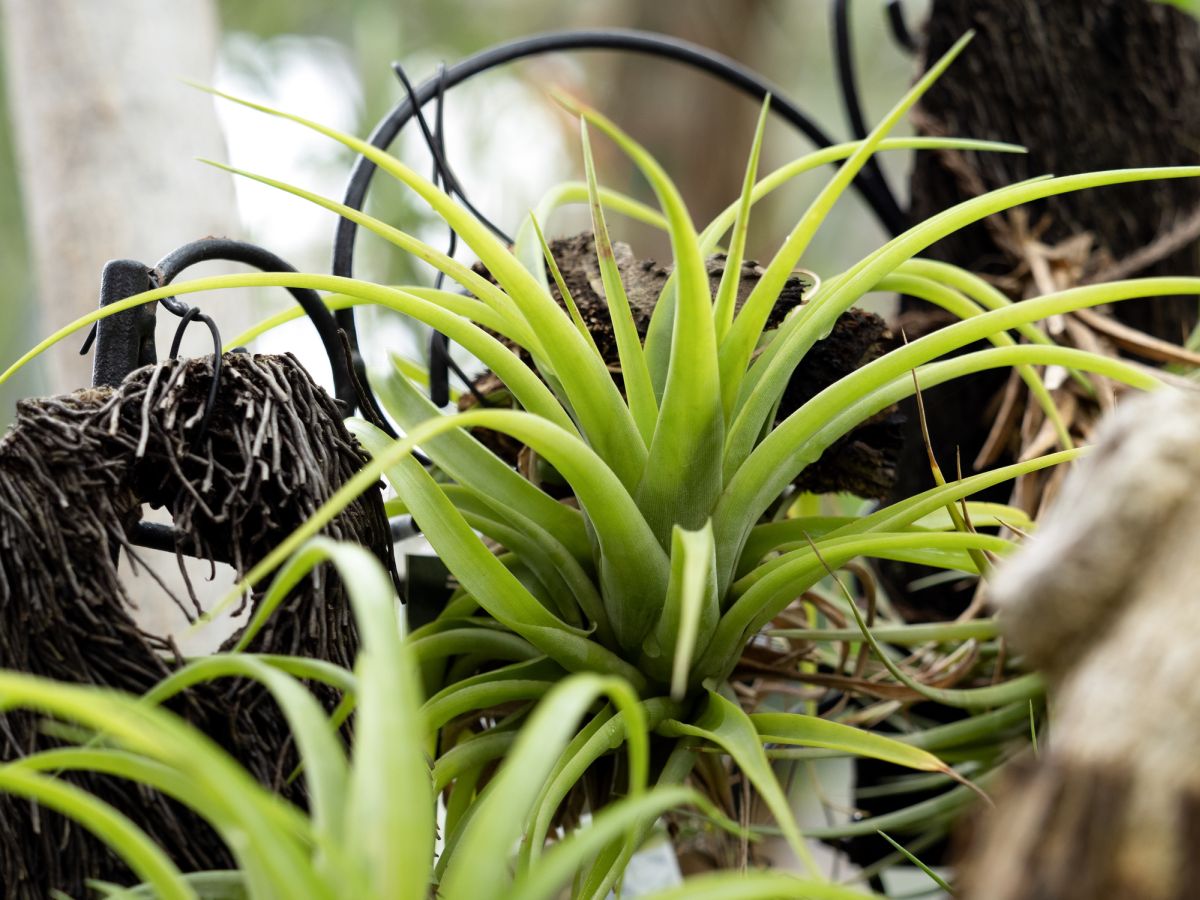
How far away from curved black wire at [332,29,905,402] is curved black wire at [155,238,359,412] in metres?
0.04

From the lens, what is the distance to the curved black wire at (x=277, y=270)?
358mm

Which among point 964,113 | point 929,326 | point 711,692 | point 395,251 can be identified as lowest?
point 711,692

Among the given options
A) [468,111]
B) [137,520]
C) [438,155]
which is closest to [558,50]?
[438,155]

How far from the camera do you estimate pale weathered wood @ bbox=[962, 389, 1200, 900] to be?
0.52ft

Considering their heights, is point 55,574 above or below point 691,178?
below

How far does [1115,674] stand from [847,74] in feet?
1.84

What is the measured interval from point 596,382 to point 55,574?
0.56 ft

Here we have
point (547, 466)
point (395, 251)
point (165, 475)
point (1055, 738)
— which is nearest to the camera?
point (1055, 738)

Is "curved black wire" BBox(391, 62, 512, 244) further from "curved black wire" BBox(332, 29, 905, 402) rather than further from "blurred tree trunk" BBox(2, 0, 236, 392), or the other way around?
"blurred tree trunk" BBox(2, 0, 236, 392)

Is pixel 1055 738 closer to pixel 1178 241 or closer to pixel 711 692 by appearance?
pixel 711 692

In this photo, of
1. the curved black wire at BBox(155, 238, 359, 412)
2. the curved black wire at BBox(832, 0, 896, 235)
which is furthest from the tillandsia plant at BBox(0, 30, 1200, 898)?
the curved black wire at BBox(832, 0, 896, 235)

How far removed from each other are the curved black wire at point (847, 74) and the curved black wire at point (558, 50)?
0.5 inches

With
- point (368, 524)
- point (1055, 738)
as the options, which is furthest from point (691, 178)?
point (1055, 738)

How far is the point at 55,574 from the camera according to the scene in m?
0.27
